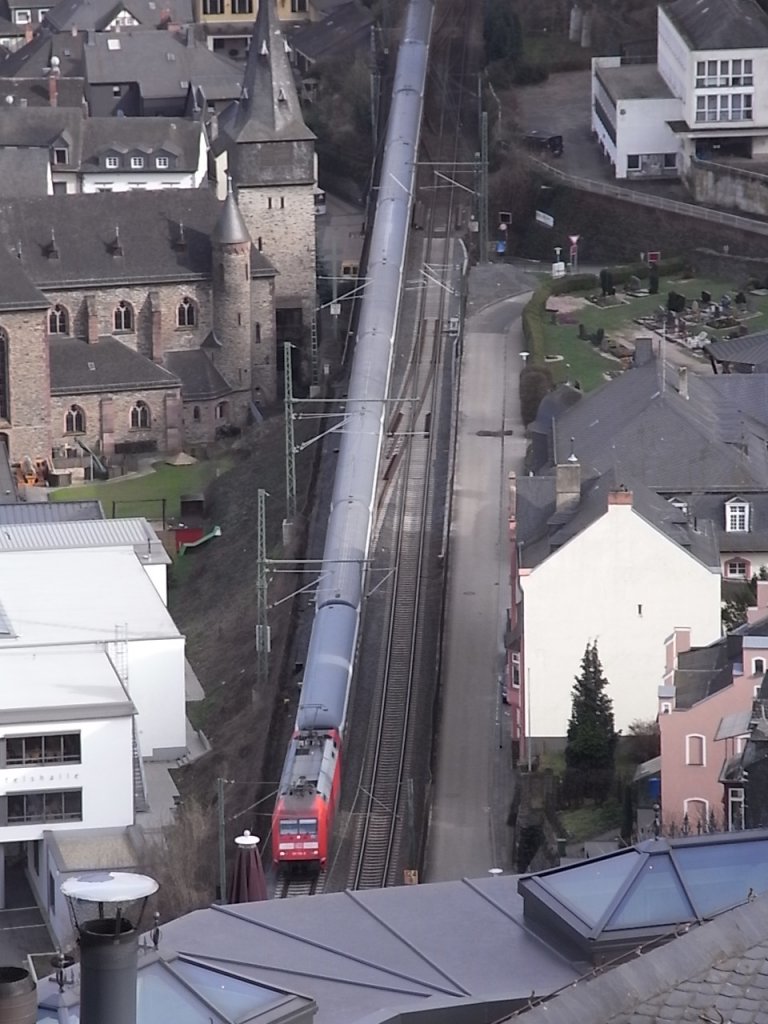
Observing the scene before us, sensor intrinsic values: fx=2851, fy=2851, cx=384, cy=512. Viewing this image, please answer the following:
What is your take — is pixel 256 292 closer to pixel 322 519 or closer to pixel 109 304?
pixel 109 304

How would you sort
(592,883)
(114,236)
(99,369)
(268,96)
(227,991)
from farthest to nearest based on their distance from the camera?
(268,96), (114,236), (99,369), (592,883), (227,991)

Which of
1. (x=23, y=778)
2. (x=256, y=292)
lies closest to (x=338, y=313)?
(x=256, y=292)

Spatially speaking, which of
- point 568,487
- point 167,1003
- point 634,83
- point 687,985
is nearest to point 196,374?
point 634,83

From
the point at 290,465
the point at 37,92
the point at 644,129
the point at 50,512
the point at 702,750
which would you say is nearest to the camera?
the point at 702,750

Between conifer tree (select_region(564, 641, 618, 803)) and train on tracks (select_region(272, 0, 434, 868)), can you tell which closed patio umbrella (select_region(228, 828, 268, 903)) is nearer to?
train on tracks (select_region(272, 0, 434, 868))

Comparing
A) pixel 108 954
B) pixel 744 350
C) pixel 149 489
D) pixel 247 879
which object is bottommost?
pixel 149 489

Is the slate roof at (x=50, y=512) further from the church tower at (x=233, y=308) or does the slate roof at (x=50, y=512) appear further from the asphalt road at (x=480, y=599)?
the church tower at (x=233, y=308)

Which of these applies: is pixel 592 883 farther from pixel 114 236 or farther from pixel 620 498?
pixel 114 236
